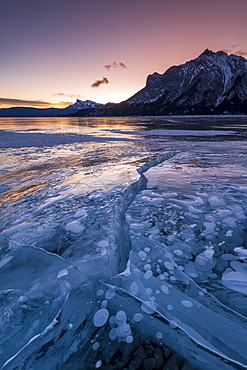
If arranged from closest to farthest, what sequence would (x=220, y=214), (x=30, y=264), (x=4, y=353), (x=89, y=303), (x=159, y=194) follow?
(x=4, y=353), (x=89, y=303), (x=30, y=264), (x=220, y=214), (x=159, y=194)

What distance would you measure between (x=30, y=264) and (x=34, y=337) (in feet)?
3.93

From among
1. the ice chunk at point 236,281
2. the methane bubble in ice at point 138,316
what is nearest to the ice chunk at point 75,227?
the methane bubble in ice at point 138,316

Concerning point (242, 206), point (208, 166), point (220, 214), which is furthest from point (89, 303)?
point (208, 166)

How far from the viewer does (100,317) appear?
2062 mm

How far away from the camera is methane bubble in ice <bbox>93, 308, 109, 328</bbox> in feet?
6.55

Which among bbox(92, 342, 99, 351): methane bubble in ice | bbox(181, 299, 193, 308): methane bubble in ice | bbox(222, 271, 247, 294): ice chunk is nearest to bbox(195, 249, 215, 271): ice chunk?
bbox(222, 271, 247, 294): ice chunk

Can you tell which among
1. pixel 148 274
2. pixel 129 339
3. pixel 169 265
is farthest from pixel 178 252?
pixel 129 339

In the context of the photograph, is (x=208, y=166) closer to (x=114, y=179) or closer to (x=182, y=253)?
(x=114, y=179)

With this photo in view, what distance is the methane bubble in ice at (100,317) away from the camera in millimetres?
1995

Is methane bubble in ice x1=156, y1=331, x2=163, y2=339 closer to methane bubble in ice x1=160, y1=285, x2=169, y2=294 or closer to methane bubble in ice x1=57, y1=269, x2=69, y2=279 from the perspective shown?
methane bubble in ice x1=160, y1=285, x2=169, y2=294

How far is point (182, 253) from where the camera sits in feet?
9.86

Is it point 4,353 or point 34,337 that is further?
point 34,337

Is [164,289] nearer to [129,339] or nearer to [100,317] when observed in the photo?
[129,339]

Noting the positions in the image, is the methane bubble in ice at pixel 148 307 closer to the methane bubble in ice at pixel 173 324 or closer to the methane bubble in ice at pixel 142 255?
the methane bubble in ice at pixel 173 324
